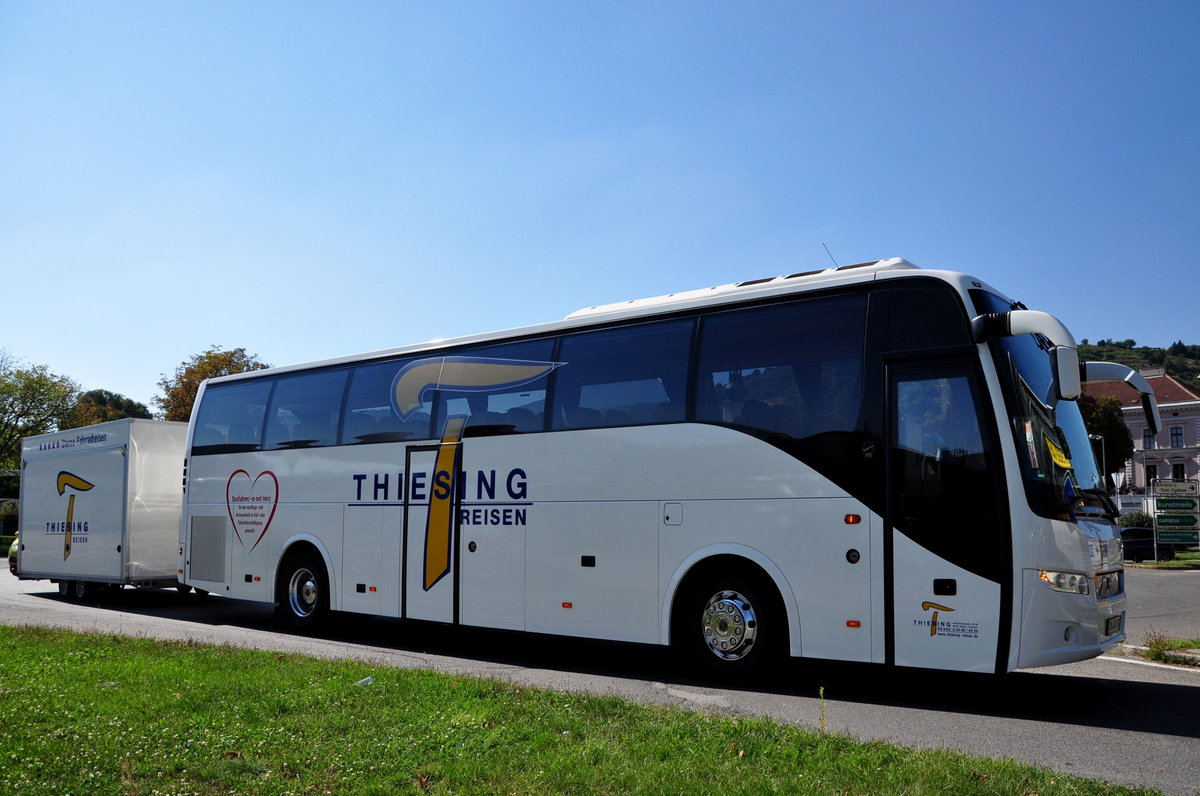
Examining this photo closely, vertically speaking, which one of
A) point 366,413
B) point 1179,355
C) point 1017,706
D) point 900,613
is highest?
point 1179,355

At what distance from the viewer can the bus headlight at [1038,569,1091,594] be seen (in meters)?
Answer: 7.34

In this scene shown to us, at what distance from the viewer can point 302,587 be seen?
13562mm

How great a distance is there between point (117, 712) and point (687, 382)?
5639mm

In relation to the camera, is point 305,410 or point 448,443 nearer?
point 448,443

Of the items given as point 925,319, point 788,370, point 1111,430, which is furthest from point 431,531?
point 1111,430

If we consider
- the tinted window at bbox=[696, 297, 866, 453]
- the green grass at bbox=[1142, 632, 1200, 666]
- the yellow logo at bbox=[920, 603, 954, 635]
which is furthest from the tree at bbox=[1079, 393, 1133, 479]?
the yellow logo at bbox=[920, 603, 954, 635]

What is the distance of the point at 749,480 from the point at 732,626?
140 centimetres

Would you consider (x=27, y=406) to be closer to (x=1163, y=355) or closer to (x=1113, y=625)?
(x=1113, y=625)

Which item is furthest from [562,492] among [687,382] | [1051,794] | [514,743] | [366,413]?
[1051,794]

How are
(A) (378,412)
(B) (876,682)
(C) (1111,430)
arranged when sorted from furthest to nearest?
(C) (1111,430), (A) (378,412), (B) (876,682)

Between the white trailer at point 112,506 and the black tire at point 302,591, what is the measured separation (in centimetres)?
448

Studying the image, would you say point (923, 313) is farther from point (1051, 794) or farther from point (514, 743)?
point (514, 743)

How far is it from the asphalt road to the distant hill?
412 feet

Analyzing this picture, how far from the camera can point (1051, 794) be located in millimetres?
4812
